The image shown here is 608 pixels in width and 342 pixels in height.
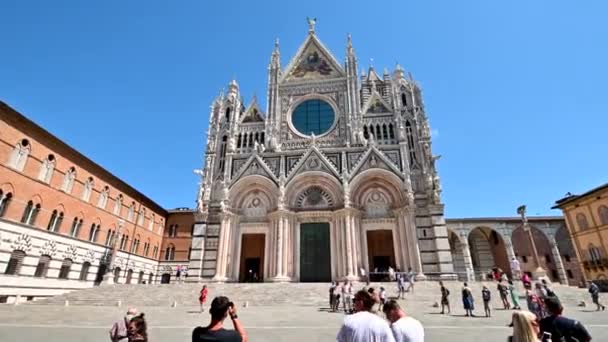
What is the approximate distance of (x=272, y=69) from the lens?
28281mm

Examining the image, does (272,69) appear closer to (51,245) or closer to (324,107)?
(324,107)

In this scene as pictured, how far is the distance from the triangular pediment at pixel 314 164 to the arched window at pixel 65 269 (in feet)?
51.9

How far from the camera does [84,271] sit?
21.5 metres

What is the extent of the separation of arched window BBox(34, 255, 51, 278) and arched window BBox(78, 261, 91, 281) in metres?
2.82

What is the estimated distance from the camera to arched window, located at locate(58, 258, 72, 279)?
19.6 meters

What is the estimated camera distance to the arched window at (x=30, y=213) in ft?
56.1

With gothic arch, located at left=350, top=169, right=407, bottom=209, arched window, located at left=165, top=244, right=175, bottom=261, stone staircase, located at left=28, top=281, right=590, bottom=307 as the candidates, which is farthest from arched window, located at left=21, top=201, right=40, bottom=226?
gothic arch, located at left=350, top=169, right=407, bottom=209

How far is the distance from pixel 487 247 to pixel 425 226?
58.6ft

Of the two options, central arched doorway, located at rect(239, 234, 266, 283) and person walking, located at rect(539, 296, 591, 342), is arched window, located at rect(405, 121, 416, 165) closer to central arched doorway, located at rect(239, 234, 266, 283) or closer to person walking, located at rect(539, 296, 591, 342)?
central arched doorway, located at rect(239, 234, 266, 283)

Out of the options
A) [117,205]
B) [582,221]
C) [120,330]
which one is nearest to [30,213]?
[117,205]

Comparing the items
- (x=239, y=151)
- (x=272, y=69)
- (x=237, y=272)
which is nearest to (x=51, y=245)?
(x=237, y=272)

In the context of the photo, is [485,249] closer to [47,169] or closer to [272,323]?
[272,323]

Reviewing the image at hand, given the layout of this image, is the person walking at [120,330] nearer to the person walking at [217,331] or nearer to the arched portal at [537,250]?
the person walking at [217,331]

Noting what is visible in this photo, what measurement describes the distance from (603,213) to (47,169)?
4088 cm
